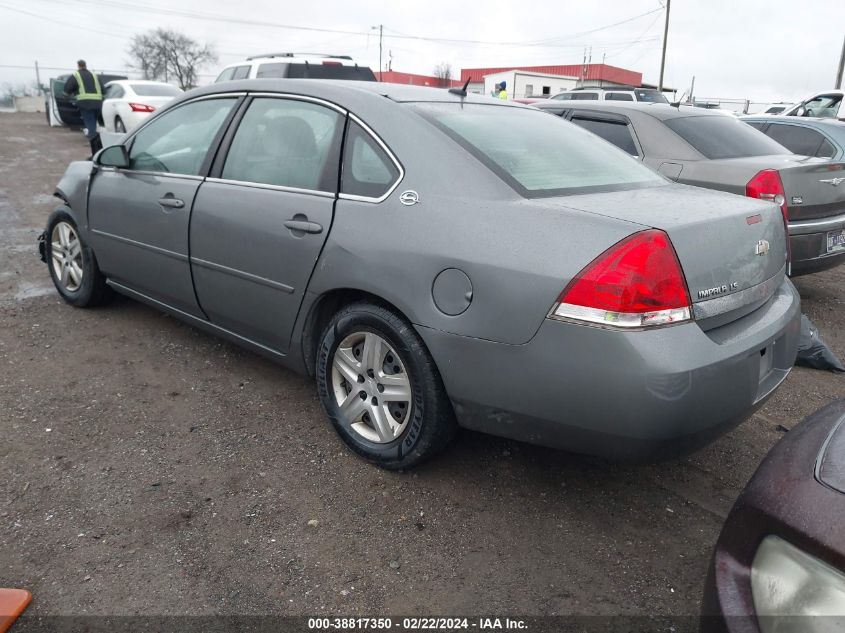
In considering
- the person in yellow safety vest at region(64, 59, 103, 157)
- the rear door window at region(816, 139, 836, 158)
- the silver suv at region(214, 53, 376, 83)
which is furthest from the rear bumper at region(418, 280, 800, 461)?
the person in yellow safety vest at region(64, 59, 103, 157)

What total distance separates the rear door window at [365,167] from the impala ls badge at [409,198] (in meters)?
0.10

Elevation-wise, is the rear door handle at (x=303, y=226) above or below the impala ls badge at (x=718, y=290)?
above

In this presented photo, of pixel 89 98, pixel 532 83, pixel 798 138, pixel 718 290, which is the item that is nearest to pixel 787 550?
pixel 718 290

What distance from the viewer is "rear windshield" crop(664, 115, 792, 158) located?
17.7 feet

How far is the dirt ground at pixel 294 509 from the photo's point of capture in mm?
2238

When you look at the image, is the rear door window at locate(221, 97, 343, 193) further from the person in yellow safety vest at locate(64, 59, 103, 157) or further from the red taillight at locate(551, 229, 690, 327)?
the person in yellow safety vest at locate(64, 59, 103, 157)

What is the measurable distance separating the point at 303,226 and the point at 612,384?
1.52 meters

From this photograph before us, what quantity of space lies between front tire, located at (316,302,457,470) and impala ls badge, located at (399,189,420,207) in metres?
0.43

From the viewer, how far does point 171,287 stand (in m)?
3.79

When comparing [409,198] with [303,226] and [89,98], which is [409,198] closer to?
[303,226]

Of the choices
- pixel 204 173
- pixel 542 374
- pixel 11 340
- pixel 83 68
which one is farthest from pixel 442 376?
pixel 83 68

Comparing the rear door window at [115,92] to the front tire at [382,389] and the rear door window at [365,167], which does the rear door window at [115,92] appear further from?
the front tire at [382,389]

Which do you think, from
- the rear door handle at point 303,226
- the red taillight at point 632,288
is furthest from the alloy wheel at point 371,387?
the red taillight at point 632,288

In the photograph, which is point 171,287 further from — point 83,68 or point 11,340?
point 83,68
